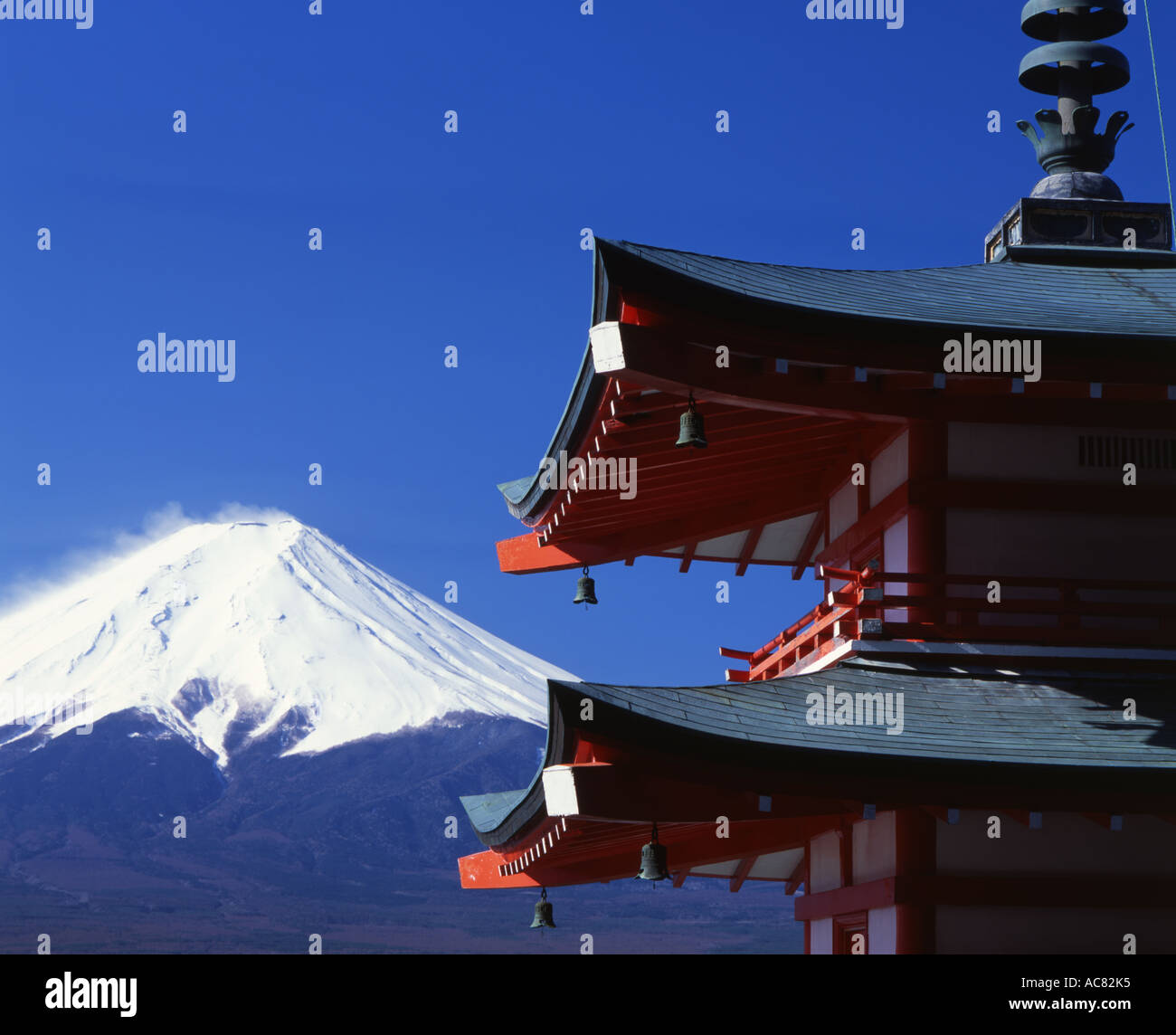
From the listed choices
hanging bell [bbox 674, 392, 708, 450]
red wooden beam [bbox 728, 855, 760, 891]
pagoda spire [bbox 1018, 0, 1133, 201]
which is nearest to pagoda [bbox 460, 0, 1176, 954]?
hanging bell [bbox 674, 392, 708, 450]

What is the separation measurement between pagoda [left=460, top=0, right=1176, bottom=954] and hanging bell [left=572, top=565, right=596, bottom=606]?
74.4 inches

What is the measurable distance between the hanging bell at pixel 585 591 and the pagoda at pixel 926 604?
189 centimetres

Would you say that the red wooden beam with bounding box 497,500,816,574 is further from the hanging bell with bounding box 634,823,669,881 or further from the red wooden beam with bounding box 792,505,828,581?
the hanging bell with bounding box 634,823,669,881

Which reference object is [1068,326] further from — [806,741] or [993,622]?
[806,741]

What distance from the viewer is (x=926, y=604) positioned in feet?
43.4

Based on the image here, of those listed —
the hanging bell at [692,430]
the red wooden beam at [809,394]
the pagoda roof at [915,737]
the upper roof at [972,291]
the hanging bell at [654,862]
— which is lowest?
the hanging bell at [654,862]

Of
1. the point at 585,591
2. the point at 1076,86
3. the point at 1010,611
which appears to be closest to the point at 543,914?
the point at 585,591

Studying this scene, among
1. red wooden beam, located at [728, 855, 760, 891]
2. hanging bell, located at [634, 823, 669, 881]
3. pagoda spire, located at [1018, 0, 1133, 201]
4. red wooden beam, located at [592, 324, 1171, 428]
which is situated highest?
pagoda spire, located at [1018, 0, 1133, 201]

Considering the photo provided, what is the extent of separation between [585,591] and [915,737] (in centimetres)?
594

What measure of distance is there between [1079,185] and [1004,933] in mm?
7382

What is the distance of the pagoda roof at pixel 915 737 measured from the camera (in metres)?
11.4

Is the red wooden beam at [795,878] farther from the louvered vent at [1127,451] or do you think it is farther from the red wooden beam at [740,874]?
the louvered vent at [1127,451]

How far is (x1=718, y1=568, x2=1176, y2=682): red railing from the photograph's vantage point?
13.2 metres

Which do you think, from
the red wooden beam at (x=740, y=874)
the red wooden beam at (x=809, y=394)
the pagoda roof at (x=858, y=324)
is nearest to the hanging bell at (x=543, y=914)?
the red wooden beam at (x=740, y=874)
